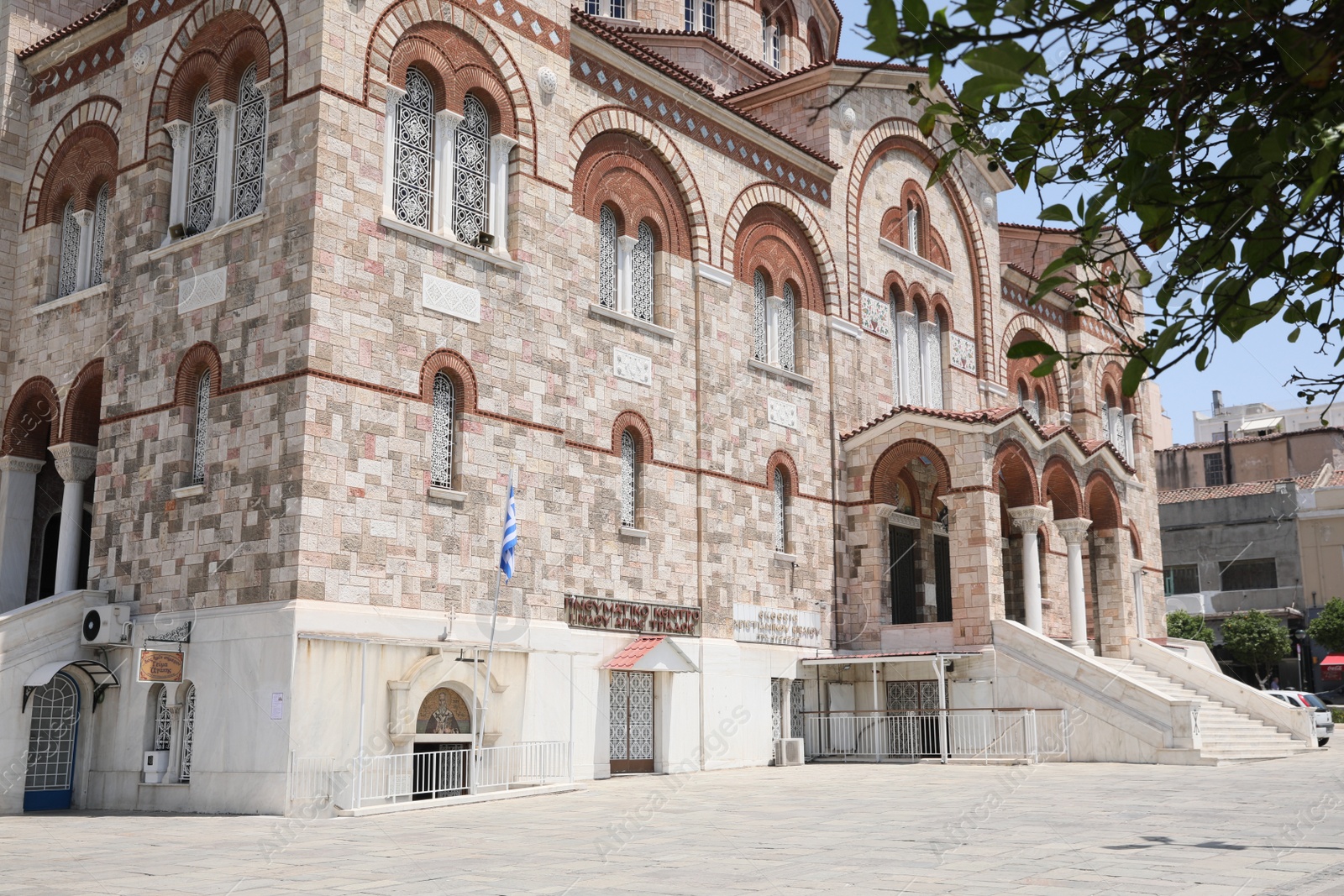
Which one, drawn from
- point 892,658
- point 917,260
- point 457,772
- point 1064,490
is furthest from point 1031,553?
point 457,772

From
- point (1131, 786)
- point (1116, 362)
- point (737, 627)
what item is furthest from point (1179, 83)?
point (1116, 362)

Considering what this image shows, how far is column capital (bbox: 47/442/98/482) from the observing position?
19141 millimetres

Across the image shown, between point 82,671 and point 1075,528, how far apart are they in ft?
60.2

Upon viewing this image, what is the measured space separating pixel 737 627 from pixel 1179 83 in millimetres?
17566

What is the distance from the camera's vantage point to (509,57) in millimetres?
18750

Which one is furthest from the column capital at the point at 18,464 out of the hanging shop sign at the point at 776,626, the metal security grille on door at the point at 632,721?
the hanging shop sign at the point at 776,626

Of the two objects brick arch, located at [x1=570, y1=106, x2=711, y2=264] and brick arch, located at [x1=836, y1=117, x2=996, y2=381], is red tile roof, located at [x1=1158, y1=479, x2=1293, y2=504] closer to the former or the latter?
brick arch, located at [x1=836, y1=117, x2=996, y2=381]

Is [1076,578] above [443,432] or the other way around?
the other way around

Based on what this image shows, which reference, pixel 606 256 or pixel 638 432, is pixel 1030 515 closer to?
pixel 638 432

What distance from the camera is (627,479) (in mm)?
20406

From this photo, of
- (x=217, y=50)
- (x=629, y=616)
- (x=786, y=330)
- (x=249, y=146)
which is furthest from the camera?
(x=786, y=330)

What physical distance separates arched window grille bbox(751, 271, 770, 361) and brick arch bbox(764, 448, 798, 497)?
180 centimetres

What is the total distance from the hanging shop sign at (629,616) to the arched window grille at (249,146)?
7046mm

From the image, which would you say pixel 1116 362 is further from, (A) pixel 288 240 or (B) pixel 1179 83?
(B) pixel 1179 83
